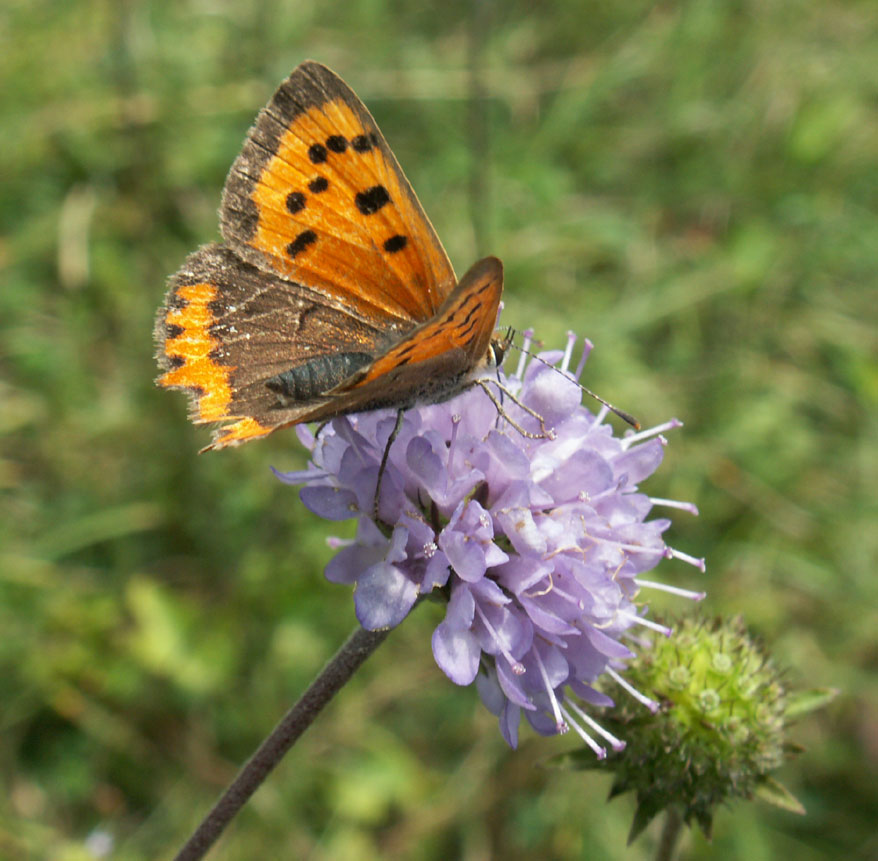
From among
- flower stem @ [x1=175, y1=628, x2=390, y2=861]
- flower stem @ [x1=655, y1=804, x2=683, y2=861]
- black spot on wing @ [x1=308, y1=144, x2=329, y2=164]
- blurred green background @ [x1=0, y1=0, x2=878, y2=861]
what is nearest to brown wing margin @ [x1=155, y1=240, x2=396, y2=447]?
black spot on wing @ [x1=308, y1=144, x2=329, y2=164]

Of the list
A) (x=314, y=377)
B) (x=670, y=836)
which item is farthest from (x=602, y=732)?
(x=314, y=377)

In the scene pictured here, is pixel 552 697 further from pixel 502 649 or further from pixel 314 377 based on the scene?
pixel 314 377

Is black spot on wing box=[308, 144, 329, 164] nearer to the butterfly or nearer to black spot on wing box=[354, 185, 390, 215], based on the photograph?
the butterfly

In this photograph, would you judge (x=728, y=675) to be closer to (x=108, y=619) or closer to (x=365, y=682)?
(x=365, y=682)

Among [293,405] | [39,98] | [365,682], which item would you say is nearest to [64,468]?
[365,682]

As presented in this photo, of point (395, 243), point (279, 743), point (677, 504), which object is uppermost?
point (395, 243)

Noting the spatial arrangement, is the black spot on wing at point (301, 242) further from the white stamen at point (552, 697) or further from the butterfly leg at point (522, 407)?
the white stamen at point (552, 697)

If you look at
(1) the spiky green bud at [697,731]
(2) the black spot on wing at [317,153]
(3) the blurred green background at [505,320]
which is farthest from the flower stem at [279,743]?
(3) the blurred green background at [505,320]
